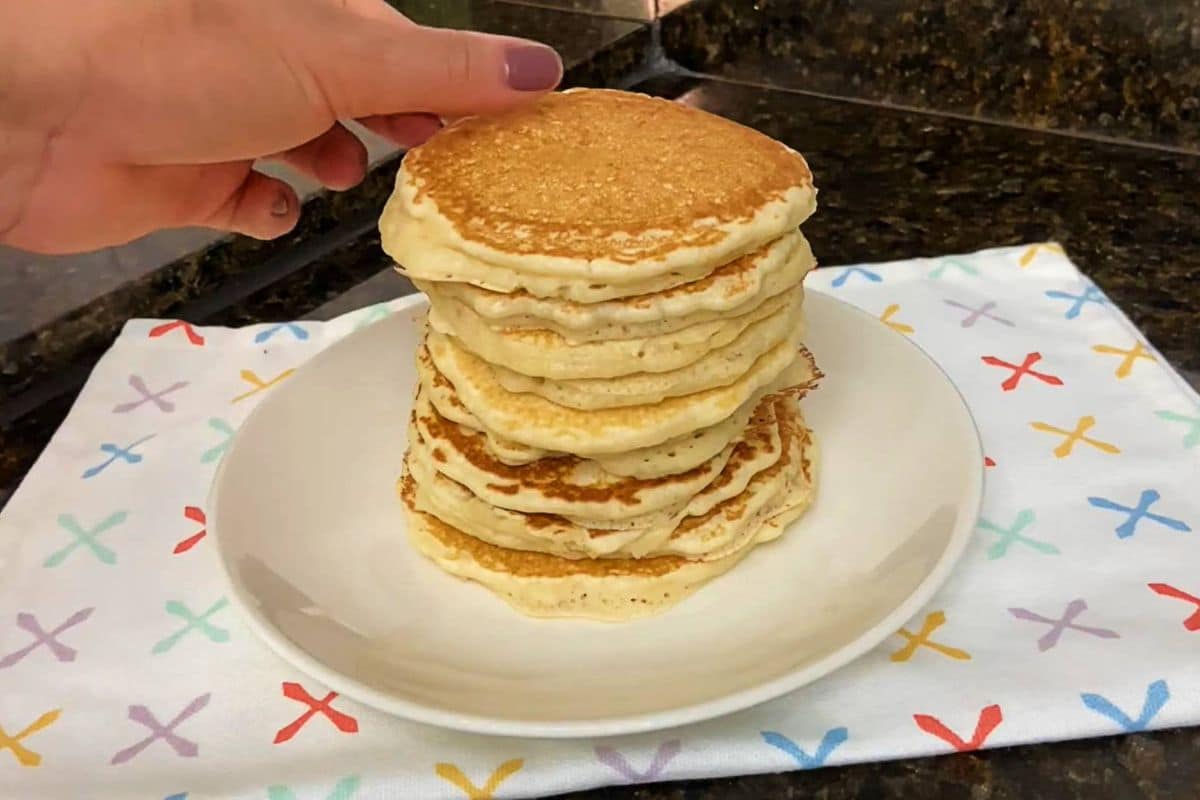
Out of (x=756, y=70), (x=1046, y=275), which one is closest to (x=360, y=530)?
(x=1046, y=275)

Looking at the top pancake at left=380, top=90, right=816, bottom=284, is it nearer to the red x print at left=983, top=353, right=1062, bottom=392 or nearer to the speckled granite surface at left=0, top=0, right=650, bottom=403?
the red x print at left=983, top=353, right=1062, bottom=392

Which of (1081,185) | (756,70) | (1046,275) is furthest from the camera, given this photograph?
(756,70)

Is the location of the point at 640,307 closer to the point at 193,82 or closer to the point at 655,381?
the point at 655,381

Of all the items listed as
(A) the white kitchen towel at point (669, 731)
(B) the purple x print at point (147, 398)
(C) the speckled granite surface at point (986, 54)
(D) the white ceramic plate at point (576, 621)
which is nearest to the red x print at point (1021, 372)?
(A) the white kitchen towel at point (669, 731)

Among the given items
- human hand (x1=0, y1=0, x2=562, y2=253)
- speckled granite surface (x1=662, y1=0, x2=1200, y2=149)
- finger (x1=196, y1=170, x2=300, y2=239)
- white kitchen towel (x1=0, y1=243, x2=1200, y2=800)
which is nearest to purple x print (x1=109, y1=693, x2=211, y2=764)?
white kitchen towel (x1=0, y1=243, x2=1200, y2=800)

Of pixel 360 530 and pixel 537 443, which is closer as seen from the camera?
pixel 537 443

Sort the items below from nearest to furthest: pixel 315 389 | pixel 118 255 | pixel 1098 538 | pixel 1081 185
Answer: pixel 1098 538 → pixel 315 389 → pixel 118 255 → pixel 1081 185

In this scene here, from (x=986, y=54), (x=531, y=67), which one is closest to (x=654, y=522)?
(x=531, y=67)

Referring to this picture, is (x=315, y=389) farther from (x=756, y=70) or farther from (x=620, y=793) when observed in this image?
(x=756, y=70)

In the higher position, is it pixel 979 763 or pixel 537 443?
pixel 537 443
